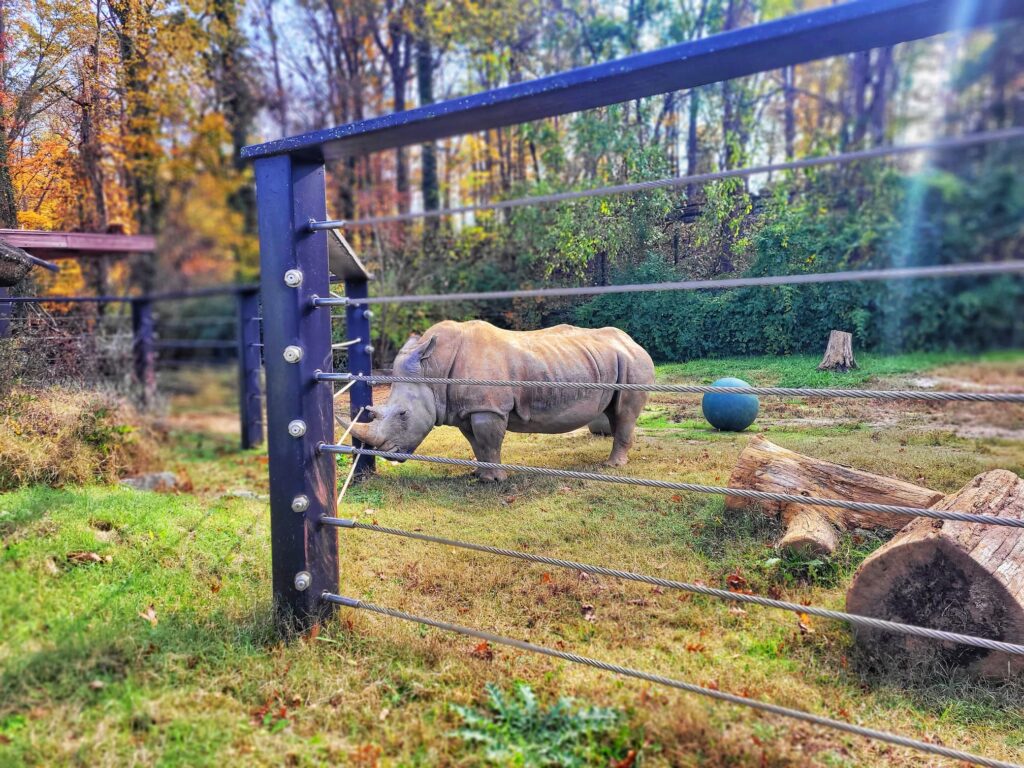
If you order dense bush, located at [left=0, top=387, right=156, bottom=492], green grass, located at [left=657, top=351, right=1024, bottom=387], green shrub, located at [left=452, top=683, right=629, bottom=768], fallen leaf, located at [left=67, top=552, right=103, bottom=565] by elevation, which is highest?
green grass, located at [left=657, top=351, right=1024, bottom=387]

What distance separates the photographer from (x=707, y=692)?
195cm

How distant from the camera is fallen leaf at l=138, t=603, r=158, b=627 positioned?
246 cm

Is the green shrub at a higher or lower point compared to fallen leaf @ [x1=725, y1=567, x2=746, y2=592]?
lower

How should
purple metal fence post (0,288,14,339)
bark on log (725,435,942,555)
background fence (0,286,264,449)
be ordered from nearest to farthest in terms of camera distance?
bark on log (725,435,942,555)
purple metal fence post (0,288,14,339)
background fence (0,286,264,449)

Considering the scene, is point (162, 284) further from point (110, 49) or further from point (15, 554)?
point (15, 554)

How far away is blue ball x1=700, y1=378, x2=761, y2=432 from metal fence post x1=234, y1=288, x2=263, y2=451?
18.8 ft

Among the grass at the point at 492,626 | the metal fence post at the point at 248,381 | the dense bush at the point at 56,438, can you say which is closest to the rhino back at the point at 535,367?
the grass at the point at 492,626

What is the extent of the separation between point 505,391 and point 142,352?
6102 millimetres

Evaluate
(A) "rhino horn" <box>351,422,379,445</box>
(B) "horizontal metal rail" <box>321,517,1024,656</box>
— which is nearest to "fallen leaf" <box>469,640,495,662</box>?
(B) "horizontal metal rail" <box>321,517,1024,656</box>

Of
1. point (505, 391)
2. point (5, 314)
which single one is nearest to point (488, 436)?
point (505, 391)

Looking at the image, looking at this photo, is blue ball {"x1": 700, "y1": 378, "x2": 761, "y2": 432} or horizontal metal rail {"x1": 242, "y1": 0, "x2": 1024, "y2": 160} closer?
horizontal metal rail {"x1": 242, "y1": 0, "x2": 1024, "y2": 160}

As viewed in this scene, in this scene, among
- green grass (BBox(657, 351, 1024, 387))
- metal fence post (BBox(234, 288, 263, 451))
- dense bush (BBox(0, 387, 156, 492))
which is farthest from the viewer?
metal fence post (BBox(234, 288, 263, 451))

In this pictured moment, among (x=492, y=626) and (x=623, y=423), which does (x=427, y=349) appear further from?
(x=492, y=626)

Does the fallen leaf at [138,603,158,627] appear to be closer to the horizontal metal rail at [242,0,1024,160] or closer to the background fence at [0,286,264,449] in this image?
the background fence at [0,286,264,449]
